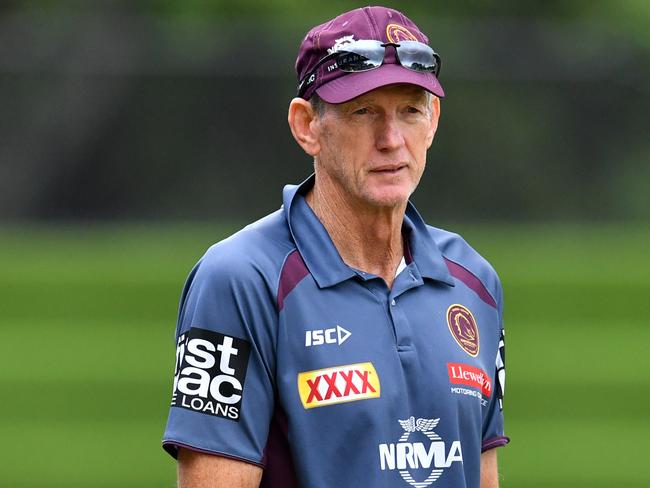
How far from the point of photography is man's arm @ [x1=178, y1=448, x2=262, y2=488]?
3.10m

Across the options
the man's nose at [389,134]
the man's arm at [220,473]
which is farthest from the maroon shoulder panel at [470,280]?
the man's arm at [220,473]

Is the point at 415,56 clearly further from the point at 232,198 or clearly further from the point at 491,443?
the point at 232,198

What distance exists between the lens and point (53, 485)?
9398mm

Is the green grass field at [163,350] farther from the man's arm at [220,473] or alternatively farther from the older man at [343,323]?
the man's arm at [220,473]

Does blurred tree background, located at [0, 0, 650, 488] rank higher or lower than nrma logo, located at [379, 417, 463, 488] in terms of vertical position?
higher

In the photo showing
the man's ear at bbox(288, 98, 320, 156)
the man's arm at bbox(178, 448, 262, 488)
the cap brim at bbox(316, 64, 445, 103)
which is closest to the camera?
the man's arm at bbox(178, 448, 262, 488)

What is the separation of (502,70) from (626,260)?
→ 5.83ft

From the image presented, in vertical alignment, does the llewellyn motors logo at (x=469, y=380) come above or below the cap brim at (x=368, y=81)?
below

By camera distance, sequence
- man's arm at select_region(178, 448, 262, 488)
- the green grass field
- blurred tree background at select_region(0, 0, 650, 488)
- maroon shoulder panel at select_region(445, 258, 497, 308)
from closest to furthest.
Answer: man's arm at select_region(178, 448, 262, 488)
maroon shoulder panel at select_region(445, 258, 497, 308)
the green grass field
blurred tree background at select_region(0, 0, 650, 488)

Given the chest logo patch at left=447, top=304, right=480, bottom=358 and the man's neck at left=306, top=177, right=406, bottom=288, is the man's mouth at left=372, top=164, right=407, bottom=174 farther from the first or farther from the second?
the chest logo patch at left=447, top=304, right=480, bottom=358

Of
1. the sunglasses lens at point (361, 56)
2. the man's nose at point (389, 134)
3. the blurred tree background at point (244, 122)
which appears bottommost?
the man's nose at point (389, 134)

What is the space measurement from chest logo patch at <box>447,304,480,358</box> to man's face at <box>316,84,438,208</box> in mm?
297

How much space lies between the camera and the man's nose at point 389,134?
128 inches

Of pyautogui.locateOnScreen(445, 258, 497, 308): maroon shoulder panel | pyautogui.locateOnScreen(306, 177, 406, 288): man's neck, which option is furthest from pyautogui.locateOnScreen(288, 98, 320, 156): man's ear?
pyautogui.locateOnScreen(445, 258, 497, 308): maroon shoulder panel
